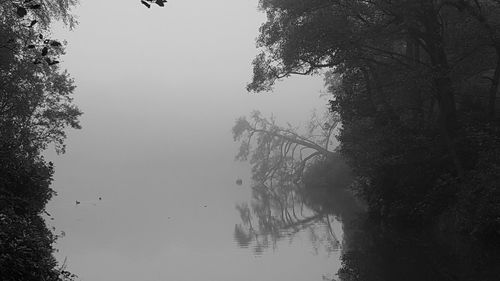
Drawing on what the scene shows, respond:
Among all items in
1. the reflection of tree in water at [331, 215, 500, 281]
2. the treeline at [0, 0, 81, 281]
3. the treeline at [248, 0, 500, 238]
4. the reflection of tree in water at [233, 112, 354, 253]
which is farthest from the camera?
the reflection of tree in water at [233, 112, 354, 253]

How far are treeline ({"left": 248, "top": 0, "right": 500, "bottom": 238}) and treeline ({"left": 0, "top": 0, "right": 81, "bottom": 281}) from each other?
30.9 feet

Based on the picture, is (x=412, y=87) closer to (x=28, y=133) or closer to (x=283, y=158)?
(x=28, y=133)

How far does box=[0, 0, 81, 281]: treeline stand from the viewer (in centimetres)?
891

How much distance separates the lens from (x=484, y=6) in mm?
→ 19219

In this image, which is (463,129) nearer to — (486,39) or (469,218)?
(486,39)

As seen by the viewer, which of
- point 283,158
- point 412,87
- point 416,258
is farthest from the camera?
point 283,158

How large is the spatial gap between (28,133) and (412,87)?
52.9 feet

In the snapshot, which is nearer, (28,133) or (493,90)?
(493,90)

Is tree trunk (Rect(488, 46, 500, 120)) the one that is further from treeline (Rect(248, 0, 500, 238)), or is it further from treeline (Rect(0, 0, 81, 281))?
treeline (Rect(0, 0, 81, 281))

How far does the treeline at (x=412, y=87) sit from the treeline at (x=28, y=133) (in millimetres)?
9419

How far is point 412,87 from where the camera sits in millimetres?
17469

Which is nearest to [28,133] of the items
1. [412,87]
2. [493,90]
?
[412,87]

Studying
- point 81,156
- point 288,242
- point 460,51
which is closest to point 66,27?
point 288,242

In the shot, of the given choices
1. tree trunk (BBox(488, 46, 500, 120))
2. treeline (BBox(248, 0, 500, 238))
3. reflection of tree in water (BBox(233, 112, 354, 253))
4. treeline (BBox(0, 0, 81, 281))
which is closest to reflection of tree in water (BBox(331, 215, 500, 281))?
treeline (BBox(248, 0, 500, 238))
